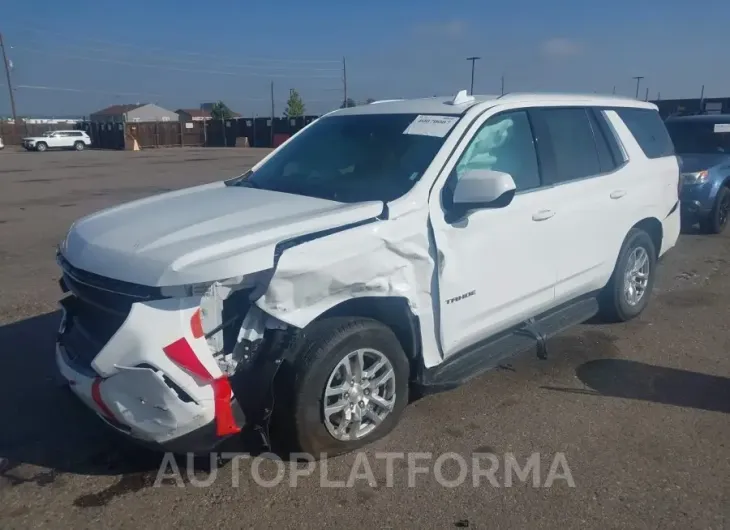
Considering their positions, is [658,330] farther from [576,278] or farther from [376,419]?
[376,419]

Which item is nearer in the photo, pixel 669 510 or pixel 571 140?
pixel 669 510

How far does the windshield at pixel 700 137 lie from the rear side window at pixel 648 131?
4649mm

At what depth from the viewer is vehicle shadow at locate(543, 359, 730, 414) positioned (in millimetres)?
4309

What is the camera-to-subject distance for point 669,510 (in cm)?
314

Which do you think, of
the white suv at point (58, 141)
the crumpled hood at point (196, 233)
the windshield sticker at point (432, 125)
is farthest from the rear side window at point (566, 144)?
the white suv at point (58, 141)

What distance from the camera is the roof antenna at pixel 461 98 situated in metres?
4.42

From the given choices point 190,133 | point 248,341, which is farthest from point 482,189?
point 190,133

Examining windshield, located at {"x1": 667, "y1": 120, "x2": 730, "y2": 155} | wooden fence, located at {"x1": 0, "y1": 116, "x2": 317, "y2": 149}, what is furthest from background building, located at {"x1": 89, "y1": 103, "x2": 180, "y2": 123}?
windshield, located at {"x1": 667, "y1": 120, "x2": 730, "y2": 155}

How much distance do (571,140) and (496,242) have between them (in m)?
A: 1.34

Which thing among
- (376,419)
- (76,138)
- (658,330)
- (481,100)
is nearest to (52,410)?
(376,419)

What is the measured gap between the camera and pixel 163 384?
2904mm

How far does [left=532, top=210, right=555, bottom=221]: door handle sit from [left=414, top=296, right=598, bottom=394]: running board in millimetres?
727

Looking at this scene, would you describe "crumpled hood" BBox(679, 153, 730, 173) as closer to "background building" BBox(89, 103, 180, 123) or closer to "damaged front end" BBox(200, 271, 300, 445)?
"damaged front end" BBox(200, 271, 300, 445)

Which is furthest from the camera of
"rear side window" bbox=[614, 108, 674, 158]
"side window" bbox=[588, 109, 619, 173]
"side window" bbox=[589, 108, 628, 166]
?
"rear side window" bbox=[614, 108, 674, 158]
